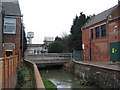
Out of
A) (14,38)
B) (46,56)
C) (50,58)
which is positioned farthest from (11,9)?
(46,56)

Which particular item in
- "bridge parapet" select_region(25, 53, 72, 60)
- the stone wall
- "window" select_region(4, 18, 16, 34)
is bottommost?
the stone wall

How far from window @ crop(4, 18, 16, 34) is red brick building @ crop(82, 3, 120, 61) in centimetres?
1217

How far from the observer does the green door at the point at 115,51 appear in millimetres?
17516

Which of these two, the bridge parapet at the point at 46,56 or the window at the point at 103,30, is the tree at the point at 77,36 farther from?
the window at the point at 103,30

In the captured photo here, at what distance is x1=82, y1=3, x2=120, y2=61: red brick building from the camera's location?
58.2 ft

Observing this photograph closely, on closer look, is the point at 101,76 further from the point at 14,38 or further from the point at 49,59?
the point at 49,59

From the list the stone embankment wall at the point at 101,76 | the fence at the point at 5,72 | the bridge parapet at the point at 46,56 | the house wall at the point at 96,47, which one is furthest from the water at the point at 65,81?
the fence at the point at 5,72

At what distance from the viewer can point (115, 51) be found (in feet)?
58.7

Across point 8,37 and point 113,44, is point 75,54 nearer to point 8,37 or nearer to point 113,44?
point 113,44

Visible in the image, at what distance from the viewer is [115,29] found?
17656 millimetres

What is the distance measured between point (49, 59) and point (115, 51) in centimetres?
1162

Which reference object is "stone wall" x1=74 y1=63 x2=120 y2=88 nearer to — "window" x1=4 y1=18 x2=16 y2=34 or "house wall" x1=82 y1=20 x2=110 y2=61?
"house wall" x1=82 y1=20 x2=110 y2=61

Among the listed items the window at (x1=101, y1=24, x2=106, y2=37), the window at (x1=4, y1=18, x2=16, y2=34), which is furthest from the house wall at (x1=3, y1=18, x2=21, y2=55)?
the window at (x1=101, y1=24, x2=106, y2=37)

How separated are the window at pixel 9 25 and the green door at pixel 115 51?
12308 millimetres
